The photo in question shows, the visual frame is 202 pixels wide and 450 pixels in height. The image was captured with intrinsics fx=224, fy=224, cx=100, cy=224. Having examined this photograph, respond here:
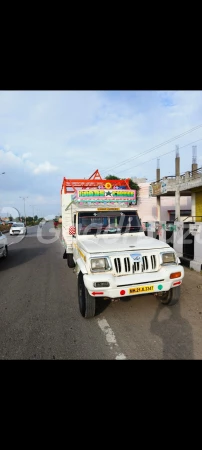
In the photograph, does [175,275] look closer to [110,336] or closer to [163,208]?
[110,336]

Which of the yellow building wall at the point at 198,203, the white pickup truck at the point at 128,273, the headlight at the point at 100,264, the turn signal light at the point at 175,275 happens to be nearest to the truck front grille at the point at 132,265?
the white pickup truck at the point at 128,273

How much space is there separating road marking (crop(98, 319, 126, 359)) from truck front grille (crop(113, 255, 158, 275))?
33.1 inches

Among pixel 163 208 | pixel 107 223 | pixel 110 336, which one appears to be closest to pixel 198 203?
pixel 163 208

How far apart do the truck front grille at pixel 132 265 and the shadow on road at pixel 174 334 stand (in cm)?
83

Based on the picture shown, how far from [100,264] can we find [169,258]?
1156mm

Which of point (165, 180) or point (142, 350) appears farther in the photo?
point (165, 180)

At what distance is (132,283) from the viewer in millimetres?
3273

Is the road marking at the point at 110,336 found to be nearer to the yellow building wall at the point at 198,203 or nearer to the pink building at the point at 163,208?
the yellow building wall at the point at 198,203
